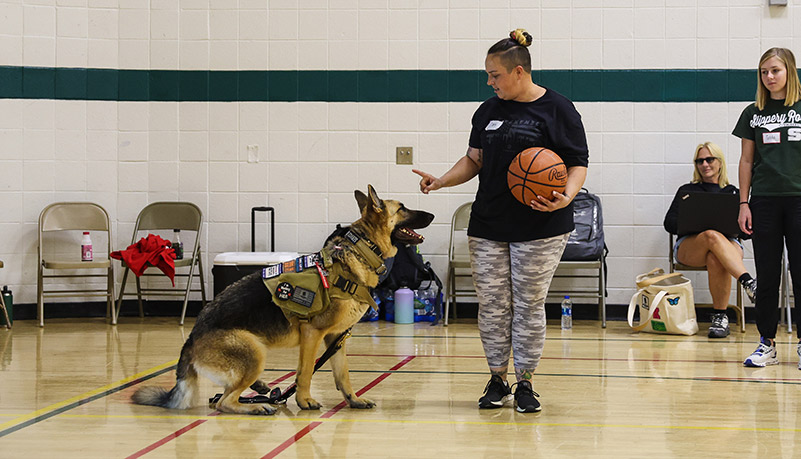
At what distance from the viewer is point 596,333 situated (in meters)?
6.39

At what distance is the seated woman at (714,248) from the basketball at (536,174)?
3.22 metres

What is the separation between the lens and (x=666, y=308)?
6262 mm

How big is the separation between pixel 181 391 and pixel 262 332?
1.38ft

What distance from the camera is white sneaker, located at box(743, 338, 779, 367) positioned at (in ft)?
15.6

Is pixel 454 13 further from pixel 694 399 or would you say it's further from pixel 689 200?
pixel 694 399

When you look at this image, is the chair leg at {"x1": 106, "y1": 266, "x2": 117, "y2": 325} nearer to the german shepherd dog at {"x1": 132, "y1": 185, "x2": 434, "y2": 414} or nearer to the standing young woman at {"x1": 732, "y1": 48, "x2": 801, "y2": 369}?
the german shepherd dog at {"x1": 132, "y1": 185, "x2": 434, "y2": 414}

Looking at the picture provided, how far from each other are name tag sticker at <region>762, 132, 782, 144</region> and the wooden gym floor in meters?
1.28

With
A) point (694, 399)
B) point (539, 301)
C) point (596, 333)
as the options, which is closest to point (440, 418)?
point (539, 301)

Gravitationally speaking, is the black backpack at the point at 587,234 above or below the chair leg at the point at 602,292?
above

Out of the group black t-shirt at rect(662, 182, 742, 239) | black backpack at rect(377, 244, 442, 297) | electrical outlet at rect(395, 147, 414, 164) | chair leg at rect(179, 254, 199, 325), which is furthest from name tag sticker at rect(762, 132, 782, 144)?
chair leg at rect(179, 254, 199, 325)

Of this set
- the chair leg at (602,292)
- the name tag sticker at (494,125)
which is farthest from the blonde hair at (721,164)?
the name tag sticker at (494,125)

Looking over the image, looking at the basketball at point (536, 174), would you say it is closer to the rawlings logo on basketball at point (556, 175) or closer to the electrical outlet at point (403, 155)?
the rawlings logo on basketball at point (556, 175)

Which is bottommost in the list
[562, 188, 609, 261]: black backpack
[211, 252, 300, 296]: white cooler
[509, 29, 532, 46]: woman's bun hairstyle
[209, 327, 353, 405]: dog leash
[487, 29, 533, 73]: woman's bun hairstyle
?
[209, 327, 353, 405]: dog leash

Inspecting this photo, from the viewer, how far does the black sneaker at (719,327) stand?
6090 mm
